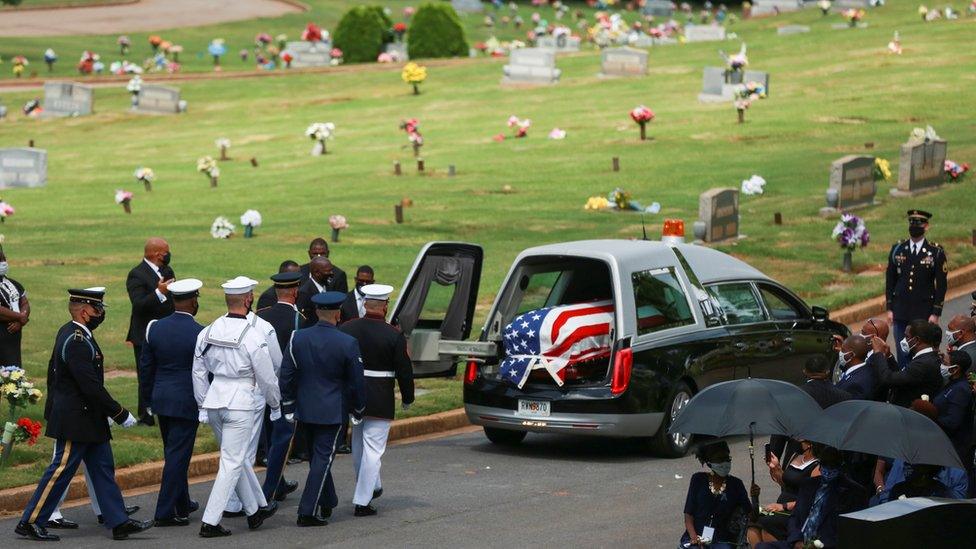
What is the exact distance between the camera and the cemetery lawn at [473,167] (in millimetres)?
24625

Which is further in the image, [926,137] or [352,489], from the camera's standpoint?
[926,137]

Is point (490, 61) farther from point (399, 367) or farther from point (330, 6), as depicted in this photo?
point (399, 367)

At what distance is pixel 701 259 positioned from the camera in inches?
589

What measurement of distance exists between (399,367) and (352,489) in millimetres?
1498

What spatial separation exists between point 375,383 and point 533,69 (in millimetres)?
44011

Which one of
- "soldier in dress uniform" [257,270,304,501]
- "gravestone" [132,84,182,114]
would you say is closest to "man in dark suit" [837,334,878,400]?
"soldier in dress uniform" [257,270,304,501]

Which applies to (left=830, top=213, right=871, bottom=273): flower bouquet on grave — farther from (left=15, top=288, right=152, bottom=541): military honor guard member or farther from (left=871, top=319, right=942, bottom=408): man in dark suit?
(left=15, top=288, right=152, bottom=541): military honor guard member

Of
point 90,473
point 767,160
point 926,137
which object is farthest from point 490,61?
point 90,473

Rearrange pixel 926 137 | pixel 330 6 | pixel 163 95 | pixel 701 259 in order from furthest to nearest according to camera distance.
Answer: pixel 330 6, pixel 163 95, pixel 926 137, pixel 701 259

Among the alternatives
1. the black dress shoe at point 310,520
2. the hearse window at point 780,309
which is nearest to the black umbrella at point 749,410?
the black dress shoe at point 310,520

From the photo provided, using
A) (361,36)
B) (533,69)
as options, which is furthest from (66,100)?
(533,69)

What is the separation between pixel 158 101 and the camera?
55906mm

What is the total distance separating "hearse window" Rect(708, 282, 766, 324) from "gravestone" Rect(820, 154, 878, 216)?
→ 14.4 m

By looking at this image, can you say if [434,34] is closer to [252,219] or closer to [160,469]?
[252,219]
